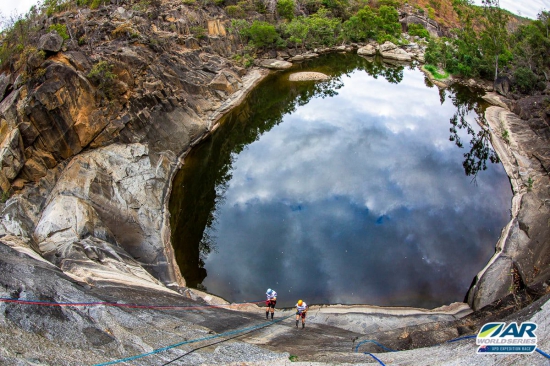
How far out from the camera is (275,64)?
5900cm

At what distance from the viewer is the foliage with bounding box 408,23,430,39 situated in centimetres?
7331

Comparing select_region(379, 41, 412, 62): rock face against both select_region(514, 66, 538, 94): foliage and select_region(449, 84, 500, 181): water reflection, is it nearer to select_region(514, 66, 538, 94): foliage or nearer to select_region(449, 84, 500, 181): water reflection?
select_region(449, 84, 500, 181): water reflection

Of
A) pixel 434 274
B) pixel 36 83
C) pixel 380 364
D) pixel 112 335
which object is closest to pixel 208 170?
pixel 36 83

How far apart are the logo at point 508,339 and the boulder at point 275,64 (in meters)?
52.9

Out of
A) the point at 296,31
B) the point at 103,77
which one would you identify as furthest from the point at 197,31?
the point at 103,77

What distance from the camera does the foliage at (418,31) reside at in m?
73.3

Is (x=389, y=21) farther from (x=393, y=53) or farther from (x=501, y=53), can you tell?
(x=501, y=53)

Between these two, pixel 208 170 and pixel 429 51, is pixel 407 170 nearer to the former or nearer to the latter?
pixel 208 170

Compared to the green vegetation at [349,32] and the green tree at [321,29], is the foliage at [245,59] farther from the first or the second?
the green tree at [321,29]

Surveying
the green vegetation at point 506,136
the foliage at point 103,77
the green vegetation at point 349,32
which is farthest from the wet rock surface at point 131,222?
the green vegetation at point 349,32

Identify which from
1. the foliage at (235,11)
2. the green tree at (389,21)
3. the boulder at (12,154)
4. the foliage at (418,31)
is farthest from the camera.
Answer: the green tree at (389,21)

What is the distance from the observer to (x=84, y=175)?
2448 cm

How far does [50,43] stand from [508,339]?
30.6 meters

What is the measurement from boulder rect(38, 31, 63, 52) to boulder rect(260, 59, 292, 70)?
34984 millimetres
